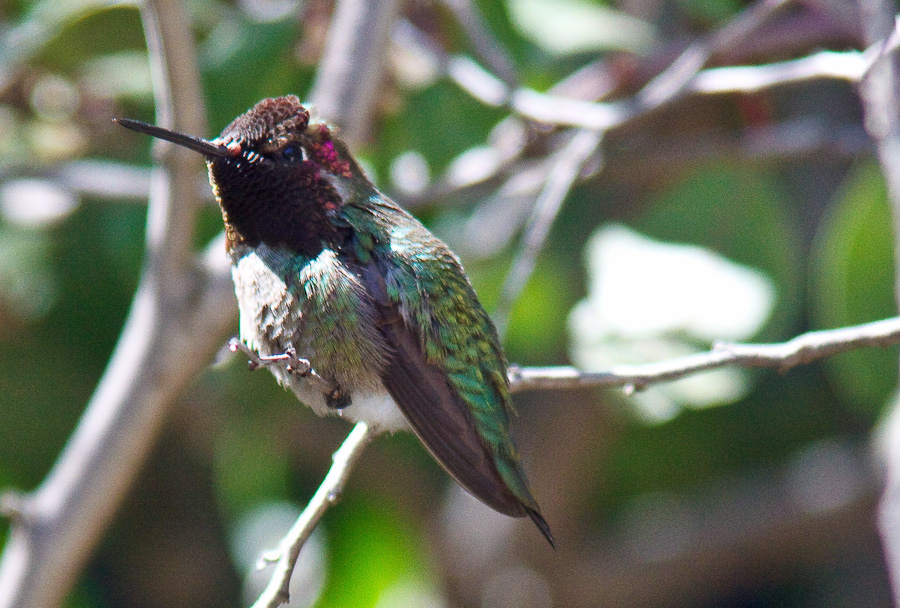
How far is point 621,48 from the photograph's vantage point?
282 centimetres

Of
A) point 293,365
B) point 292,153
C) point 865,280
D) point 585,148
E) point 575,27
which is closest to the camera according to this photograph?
point 293,365

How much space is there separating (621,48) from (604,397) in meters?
1.03

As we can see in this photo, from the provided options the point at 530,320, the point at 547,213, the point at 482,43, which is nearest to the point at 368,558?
the point at 530,320

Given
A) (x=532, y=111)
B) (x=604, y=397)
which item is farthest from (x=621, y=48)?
(x=604, y=397)

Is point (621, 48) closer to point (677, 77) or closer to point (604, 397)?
point (677, 77)

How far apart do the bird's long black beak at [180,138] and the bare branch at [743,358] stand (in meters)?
0.69

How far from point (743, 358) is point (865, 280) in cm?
114

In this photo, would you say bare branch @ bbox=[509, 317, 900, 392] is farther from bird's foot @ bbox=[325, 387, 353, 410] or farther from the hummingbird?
bird's foot @ bbox=[325, 387, 353, 410]

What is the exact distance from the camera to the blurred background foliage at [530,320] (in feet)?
9.41

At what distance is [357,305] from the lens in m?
1.76

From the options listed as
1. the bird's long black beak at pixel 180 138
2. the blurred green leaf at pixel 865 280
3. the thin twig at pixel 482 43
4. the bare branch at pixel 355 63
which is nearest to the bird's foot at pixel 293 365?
the bird's long black beak at pixel 180 138

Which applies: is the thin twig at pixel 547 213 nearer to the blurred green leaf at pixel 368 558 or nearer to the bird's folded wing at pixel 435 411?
the bird's folded wing at pixel 435 411

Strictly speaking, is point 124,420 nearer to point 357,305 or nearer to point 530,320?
point 357,305

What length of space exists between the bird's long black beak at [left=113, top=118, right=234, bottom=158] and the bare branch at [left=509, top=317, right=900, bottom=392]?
2.25 feet
